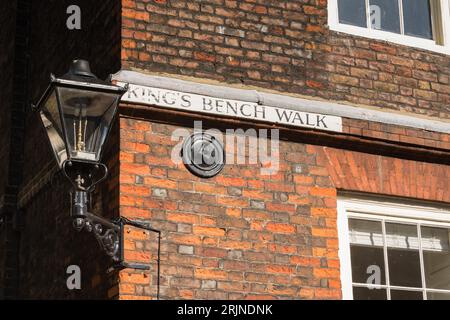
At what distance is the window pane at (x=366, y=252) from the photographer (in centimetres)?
759

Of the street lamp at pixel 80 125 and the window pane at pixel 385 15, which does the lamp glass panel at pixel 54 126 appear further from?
the window pane at pixel 385 15

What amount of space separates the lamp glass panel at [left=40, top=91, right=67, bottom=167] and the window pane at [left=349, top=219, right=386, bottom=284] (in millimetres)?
2351

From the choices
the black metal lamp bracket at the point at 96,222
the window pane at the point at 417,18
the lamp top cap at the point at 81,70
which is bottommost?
the black metal lamp bracket at the point at 96,222

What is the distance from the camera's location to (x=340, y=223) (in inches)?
300

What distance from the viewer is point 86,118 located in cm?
637

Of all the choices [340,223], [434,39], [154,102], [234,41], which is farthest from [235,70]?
[434,39]

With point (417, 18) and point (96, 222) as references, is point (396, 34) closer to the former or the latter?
point (417, 18)

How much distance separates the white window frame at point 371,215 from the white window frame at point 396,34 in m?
1.31

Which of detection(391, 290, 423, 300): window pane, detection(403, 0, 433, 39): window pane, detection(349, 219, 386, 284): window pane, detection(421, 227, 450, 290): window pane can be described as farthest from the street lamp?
detection(403, 0, 433, 39): window pane

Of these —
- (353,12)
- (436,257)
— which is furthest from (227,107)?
(436,257)

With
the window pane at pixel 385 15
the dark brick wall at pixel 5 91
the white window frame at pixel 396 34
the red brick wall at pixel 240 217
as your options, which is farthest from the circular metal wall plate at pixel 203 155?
the dark brick wall at pixel 5 91

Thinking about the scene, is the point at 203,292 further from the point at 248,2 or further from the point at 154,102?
the point at 248,2

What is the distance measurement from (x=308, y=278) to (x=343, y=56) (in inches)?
69.5

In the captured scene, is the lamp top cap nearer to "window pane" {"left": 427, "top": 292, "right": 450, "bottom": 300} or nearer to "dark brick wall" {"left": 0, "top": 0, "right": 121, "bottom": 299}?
"dark brick wall" {"left": 0, "top": 0, "right": 121, "bottom": 299}
